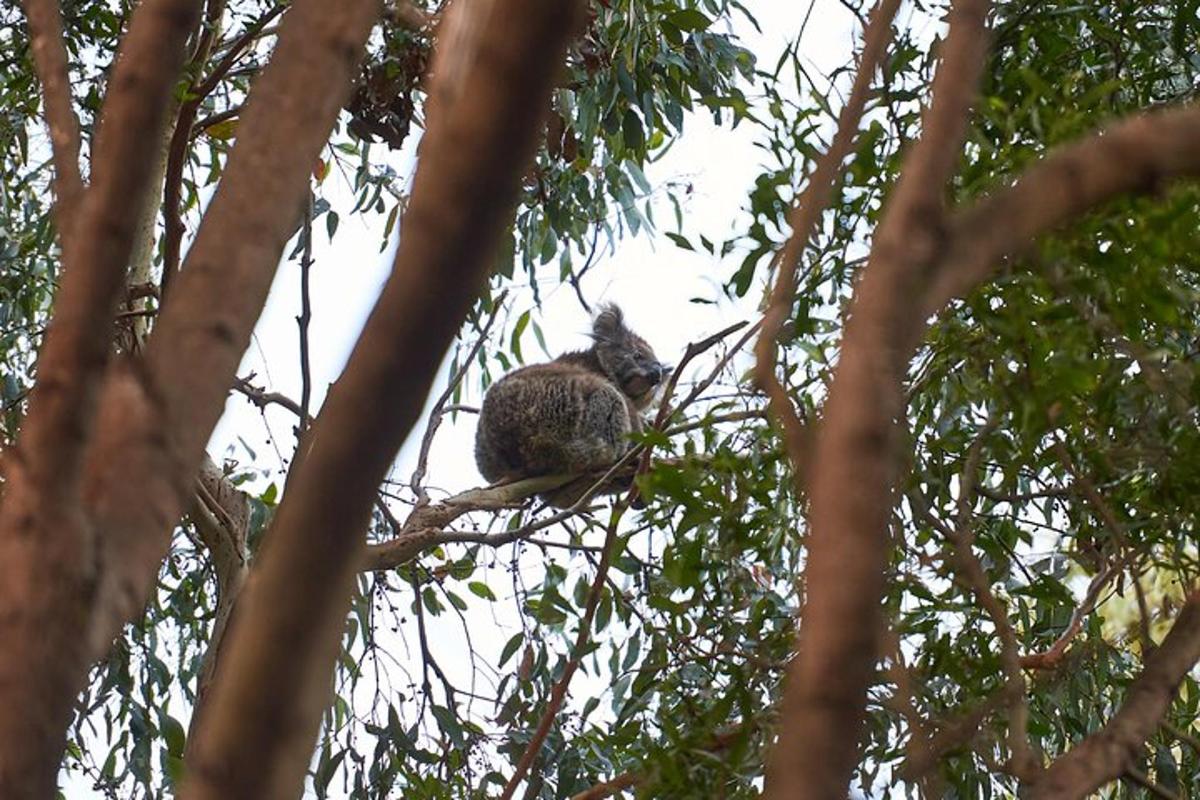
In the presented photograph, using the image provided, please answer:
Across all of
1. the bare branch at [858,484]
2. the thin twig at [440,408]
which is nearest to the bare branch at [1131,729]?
the bare branch at [858,484]

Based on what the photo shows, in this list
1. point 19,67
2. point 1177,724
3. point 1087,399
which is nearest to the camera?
point 1087,399

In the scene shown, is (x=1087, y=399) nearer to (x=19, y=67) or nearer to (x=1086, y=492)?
(x=1086, y=492)

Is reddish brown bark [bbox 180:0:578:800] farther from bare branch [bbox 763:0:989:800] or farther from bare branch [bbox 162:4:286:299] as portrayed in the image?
bare branch [bbox 162:4:286:299]

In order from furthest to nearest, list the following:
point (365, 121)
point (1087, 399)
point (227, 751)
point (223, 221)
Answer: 1. point (365, 121)
2. point (1087, 399)
3. point (223, 221)
4. point (227, 751)

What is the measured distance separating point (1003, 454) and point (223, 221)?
0.92 meters

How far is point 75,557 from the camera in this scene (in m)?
1.24

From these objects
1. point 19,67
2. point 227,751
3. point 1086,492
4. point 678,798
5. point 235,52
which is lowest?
point 227,751

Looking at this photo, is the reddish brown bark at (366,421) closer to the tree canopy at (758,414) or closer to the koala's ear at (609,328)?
the tree canopy at (758,414)

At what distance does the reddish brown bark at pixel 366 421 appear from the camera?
81 centimetres

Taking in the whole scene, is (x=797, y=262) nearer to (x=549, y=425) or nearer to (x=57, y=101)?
(x=57, y=101)

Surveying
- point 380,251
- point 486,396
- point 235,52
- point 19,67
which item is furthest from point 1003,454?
point 486,396

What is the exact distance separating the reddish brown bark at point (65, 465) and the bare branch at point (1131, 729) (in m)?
0.79

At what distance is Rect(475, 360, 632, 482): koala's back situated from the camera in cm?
529

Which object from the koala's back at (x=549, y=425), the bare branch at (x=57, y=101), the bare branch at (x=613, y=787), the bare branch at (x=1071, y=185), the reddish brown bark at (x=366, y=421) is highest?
the koala's back at (x=549, y=425)
